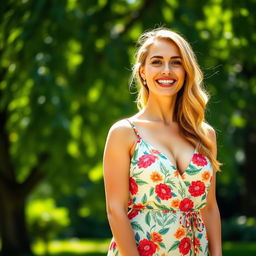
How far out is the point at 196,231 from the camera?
3434mm

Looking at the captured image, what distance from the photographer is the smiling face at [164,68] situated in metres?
3.49

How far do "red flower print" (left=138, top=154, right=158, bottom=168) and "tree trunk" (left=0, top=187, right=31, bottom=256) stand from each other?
10304mm

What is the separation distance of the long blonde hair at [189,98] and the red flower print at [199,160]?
6 centimetres

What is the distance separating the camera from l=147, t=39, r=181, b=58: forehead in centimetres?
349

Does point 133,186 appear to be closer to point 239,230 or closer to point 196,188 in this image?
point 196,188

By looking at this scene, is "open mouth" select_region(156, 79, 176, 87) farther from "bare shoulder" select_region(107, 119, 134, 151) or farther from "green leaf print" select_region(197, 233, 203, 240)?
"green leaf print" select_region(197, 233, 203, 240)

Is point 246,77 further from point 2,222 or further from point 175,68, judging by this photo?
point 175,68

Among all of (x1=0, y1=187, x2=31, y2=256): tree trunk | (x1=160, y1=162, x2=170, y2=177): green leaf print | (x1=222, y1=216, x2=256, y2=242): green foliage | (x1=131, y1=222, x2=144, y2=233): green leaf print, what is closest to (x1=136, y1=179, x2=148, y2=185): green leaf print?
(x1=160, y1=162, x2=170, y2=177): green leaf print

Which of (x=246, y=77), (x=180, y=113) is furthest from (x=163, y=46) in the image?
(x=246, y=77)

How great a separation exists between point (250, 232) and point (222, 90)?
29.9 feet

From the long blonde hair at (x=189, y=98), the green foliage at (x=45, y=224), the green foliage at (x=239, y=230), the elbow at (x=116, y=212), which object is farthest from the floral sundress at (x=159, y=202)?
the green foliage at (x=239, y=230)

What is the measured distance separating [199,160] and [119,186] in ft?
1.54

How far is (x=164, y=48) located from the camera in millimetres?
3494

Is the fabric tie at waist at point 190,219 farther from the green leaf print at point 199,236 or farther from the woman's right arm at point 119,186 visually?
the woman's right arm at point 119,186
